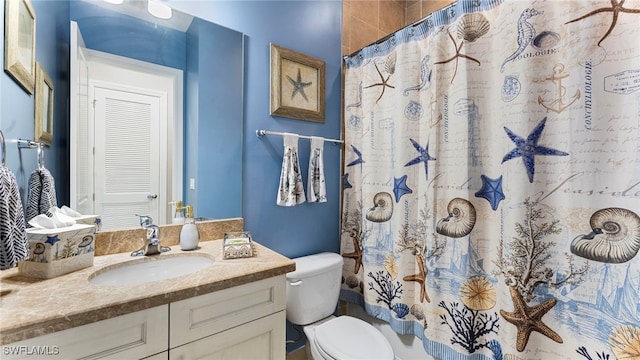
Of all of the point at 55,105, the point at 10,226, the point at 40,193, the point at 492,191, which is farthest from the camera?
the point at 492,191

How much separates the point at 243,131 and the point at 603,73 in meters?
1.51

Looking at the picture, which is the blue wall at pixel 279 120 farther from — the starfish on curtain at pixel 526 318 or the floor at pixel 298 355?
the starfish on curtain at pixel 526 318

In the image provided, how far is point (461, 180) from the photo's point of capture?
1248 millimetres

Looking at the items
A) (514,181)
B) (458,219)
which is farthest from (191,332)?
(514,181)

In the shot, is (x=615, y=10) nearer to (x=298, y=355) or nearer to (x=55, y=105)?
(x=55, y=105)

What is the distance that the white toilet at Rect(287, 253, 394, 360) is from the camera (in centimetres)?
128

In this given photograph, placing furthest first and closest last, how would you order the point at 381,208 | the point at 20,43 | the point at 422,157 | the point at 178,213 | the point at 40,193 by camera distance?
the point at 381,208
the point at 422,157
the point at 178,213
the point at 40,193
the point at 20,43

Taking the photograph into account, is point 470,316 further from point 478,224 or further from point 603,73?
point 603,73

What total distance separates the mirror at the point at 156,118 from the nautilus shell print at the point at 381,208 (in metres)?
0.80

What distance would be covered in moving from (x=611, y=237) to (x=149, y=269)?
5.50 feet

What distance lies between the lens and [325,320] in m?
1.57

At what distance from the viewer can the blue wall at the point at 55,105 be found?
0.80 meters

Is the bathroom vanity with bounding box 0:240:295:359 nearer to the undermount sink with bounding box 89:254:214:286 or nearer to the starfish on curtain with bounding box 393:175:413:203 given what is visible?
the undermount sink with bounding box 89:254:214:286

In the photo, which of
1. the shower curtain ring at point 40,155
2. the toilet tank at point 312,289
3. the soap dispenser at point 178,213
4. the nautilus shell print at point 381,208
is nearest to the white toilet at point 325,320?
the toilet tank at point 312,289
